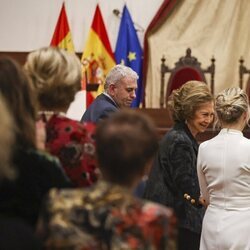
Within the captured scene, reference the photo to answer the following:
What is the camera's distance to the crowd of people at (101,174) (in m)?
2.00

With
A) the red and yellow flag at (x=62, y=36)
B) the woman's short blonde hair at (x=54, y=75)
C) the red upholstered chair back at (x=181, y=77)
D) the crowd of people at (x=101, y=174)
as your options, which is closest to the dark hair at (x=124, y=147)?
the crowd of people at (x=101, y=174)

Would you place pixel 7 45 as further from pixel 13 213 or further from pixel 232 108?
pixel 13 213

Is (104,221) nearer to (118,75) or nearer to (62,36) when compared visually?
(118,75)

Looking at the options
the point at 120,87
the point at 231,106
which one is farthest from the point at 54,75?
the point at 120,87

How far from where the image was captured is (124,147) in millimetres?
2025

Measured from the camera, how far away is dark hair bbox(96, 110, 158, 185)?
203cm

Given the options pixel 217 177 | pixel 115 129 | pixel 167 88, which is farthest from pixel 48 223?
pixel 167 88

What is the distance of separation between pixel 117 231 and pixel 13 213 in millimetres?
456

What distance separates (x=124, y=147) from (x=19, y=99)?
0.52 meters

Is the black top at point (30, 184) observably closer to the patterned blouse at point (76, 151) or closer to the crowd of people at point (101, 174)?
the crowd of people at point (101, 174)

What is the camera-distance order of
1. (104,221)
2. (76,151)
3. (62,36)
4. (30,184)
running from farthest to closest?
(62,36), (76,151), (30,184), (104,221)

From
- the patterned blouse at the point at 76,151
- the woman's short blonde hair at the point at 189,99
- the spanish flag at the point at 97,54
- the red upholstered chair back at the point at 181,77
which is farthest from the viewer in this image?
the spanish flag at the point at 97,54

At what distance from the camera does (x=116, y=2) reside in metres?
9.41

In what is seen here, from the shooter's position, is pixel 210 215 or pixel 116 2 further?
pixel 116 2
